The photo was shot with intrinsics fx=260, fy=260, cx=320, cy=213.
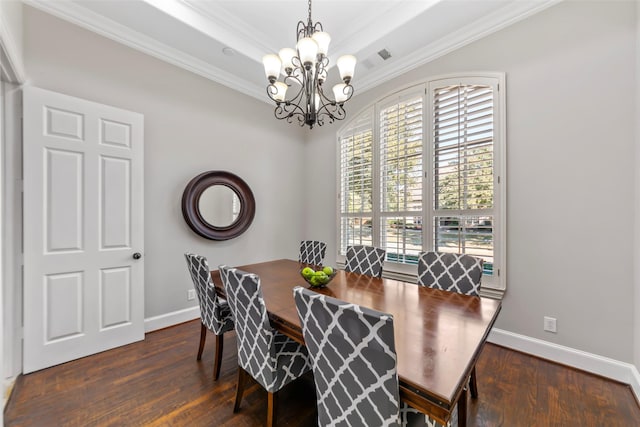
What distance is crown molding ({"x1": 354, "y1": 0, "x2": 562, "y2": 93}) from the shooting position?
7.67 feet

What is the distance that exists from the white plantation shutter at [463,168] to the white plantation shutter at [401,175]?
0.19 m

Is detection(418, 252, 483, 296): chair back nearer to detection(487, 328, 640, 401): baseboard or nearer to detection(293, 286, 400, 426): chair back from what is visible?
detection(487, 328, 640, 401): baseboard

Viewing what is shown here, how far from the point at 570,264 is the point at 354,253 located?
6.03 ft

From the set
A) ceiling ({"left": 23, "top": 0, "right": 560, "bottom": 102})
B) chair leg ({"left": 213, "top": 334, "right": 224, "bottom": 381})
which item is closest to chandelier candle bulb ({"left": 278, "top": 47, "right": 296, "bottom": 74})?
ceiling ({"left": 23, "top": 0, "right": 560, "bottom": 102})

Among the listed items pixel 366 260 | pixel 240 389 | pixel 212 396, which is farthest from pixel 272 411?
pixel 366 260

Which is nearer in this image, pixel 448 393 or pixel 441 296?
pixel 448 393

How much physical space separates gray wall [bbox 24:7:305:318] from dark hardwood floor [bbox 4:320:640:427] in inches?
34.4

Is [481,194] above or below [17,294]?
above

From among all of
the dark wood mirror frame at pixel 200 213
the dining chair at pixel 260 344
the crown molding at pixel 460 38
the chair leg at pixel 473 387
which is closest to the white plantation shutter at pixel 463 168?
the crown molding at pixel 460 38

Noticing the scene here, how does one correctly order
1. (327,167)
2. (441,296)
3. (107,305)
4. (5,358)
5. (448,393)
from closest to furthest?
1. (448,393)
2. (441,296)
3. (5,358)
4. (107,305)
5. (327,167)

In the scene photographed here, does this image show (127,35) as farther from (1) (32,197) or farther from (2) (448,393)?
(2) (448,393)

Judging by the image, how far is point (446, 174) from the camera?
2.81 metres

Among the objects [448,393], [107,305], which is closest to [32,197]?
[107,305]

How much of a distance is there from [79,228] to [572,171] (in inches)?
170
